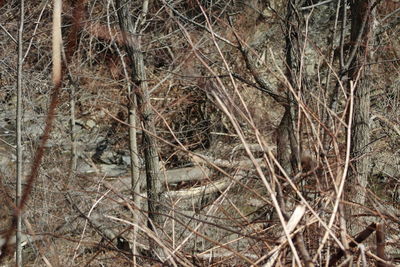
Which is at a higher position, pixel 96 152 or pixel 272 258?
pixel 272 258

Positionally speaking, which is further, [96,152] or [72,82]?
[96,152]

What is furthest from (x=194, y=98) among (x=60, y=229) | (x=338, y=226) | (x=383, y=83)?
(x=338, y=226)

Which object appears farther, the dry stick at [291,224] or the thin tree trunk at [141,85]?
the thin tree trunk at [141,85]

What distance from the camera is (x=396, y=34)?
11.0 m

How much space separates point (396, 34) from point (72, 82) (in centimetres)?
585

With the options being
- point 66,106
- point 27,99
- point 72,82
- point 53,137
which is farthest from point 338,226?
point 66,106

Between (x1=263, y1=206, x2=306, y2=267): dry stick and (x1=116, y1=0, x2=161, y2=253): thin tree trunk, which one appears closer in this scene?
(x1=263, y1=206, x2=306, y2=267): dry stick

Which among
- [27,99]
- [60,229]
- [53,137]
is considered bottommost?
[60,229]

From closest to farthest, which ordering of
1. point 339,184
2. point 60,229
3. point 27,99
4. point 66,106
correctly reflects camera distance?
1. point 339,184
2. point 60,229
3. point 27,99
4. point 66,106

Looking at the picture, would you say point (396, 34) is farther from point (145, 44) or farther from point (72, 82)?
point (72, 82)

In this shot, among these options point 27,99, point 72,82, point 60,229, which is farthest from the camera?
point 72,82

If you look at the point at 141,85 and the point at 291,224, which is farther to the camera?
the point at 141,85

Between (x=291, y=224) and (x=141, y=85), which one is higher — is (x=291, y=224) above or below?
below

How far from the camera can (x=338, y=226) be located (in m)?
1.90
